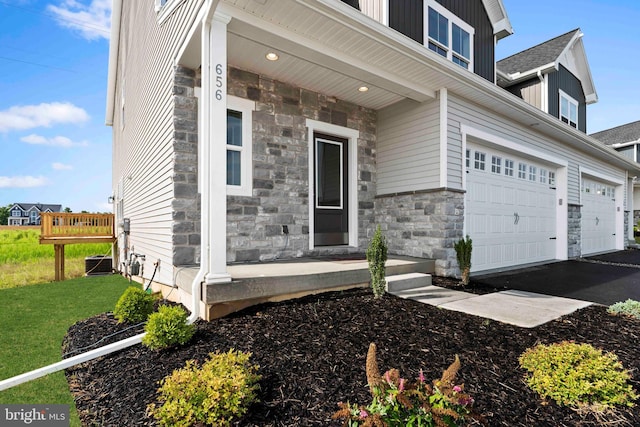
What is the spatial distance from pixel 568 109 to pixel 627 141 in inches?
454

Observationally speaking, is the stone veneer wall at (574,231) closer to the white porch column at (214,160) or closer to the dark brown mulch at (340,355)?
the dark brown mulch at (340,355)

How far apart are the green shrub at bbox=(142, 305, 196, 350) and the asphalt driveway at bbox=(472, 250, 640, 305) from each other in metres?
4.62

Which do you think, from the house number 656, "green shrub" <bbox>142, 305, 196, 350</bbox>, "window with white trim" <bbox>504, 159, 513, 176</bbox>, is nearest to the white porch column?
the house number 656

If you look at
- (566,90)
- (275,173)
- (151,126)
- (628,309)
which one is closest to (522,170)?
(566,90)

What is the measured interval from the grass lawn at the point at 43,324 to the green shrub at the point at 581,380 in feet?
9.53

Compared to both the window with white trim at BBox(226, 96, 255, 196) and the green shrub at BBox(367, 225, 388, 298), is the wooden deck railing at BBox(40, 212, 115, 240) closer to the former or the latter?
the window with white trim at BBox(226, 96, 255, 196)

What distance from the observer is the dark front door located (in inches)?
225

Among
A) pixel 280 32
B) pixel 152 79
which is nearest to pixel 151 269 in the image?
pixel 152 79

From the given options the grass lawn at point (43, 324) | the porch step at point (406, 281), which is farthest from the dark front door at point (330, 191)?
the grass lawn at point (43, 324)

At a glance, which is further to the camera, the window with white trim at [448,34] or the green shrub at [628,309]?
the window with white trim at [448,34]

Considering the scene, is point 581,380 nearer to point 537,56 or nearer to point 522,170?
point 522,170

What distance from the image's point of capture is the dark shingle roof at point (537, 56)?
8.66m

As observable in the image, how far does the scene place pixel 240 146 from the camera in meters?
4.80

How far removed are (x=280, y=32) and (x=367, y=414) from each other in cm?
381
